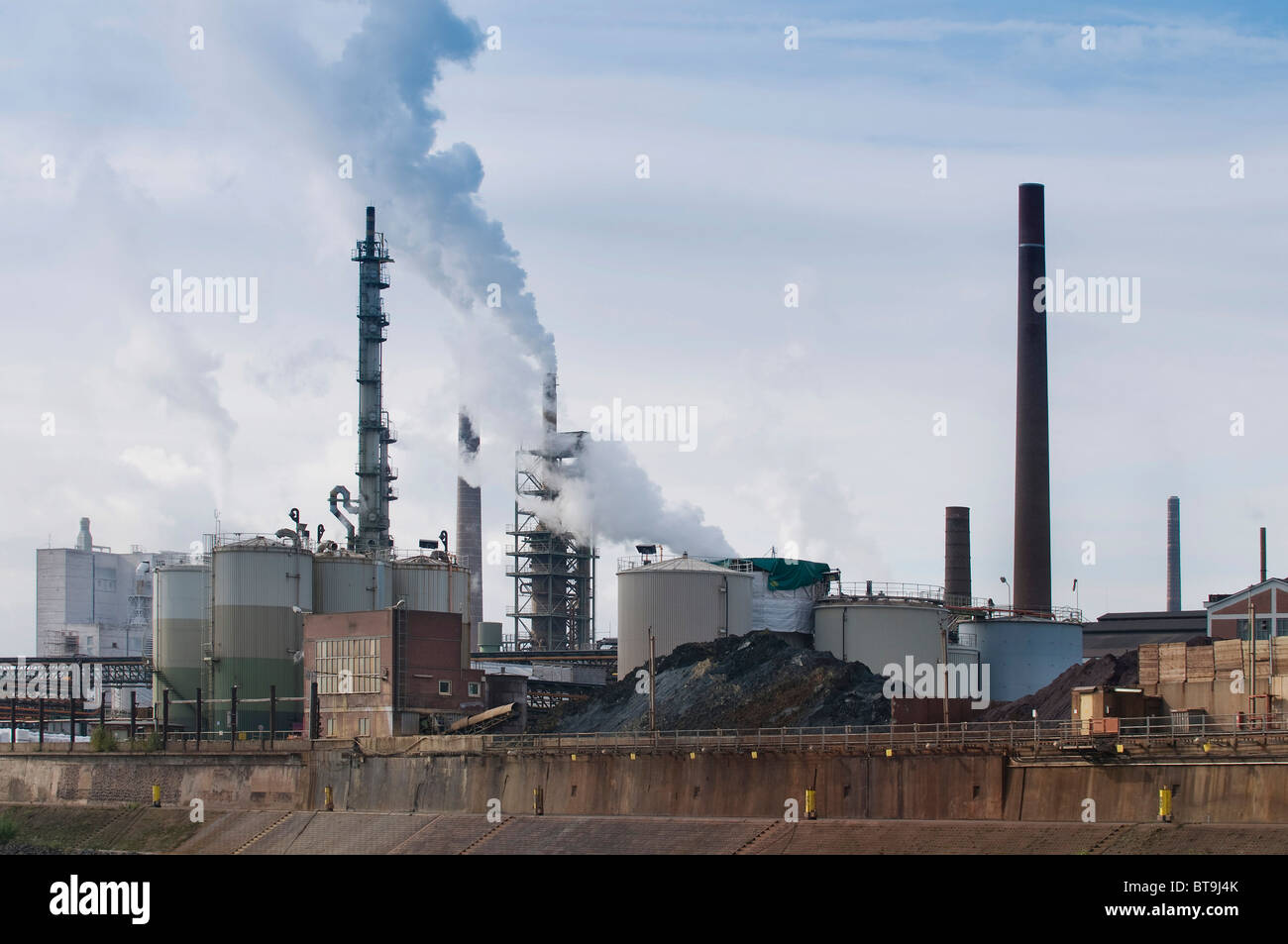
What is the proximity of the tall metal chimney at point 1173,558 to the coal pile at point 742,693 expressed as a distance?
54694 millimetres

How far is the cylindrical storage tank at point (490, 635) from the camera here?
135375 millimetres

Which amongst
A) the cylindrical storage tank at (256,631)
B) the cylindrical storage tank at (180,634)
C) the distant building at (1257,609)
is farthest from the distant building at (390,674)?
the distant building at (1257,609)

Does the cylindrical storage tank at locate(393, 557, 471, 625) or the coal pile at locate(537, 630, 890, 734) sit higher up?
the cylindrical storage tank at locate(393, 557, 471, 625)

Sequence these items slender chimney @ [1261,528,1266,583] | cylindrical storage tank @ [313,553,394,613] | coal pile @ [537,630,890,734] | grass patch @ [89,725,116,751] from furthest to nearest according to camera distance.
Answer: slender chimney @ [1261,528,1266,583], cylindrical storage tank @ [313,553,394,613], grass patch @ [89,725,116,751], coal pile @ [537,630,890,734]

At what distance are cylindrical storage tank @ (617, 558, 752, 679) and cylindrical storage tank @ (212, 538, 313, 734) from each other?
17.5 meters

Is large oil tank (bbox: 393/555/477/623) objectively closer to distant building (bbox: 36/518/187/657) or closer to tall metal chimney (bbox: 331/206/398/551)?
tall metal chimney (bbox: 331/206/398/551)

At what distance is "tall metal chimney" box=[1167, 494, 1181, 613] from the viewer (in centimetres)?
13362

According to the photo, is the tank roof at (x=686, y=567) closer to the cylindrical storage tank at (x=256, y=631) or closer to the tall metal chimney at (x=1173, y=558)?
the cylindrical storage tank at (x=256, y=631)

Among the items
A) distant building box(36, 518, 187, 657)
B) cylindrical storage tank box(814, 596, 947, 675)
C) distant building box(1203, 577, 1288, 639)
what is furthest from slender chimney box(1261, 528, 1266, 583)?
distant building box(36, 518, 187, 657)

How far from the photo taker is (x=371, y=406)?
370 feet

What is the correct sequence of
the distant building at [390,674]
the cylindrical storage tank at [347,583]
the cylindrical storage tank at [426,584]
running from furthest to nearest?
1. the cylindrical storage tank at [426,584]
2. the cylindrical storage tank at [347,583]
3. the distant building at [390,674]

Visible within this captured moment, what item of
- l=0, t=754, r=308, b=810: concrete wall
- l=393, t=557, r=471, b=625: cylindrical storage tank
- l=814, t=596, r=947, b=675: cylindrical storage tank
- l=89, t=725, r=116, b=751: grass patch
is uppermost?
l=393, t=557, r=471, b=625: cylindrical storage tank

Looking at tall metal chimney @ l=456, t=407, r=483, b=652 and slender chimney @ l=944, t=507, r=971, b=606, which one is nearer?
slender chimney @ l=944, t=507, r=971, b=606
